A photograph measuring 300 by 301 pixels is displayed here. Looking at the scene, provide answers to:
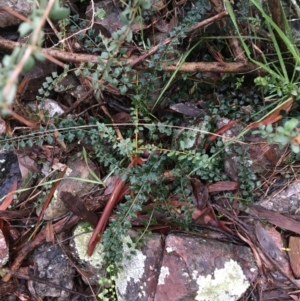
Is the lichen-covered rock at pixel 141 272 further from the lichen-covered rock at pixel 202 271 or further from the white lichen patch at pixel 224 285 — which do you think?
the white lichen patch at pixel 224 285

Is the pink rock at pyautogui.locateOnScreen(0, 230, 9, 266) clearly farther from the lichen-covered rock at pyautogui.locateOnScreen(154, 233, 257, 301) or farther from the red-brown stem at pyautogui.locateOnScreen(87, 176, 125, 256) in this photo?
the lichen-covered rock at pyautogui.locateOnScreen(154, 233, 257, 301)

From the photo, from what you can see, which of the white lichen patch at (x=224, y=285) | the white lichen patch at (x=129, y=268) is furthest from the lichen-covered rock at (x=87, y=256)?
the white lichen patch at (x=224, y=285)

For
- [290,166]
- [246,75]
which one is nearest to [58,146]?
[246,75]

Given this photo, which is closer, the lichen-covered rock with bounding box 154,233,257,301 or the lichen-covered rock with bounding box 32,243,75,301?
the lichen-covered rock with bounding box 154,233,257,301

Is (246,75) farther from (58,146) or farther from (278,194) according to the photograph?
(58,146)

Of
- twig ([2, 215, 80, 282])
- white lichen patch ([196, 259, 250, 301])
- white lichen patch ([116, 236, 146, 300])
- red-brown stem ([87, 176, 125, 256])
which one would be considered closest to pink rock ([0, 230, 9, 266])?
twig ([2, 215, 80, 282])

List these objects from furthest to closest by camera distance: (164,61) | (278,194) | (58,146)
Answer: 1. (58,146)
2. (278,194)
3. (164,61)
